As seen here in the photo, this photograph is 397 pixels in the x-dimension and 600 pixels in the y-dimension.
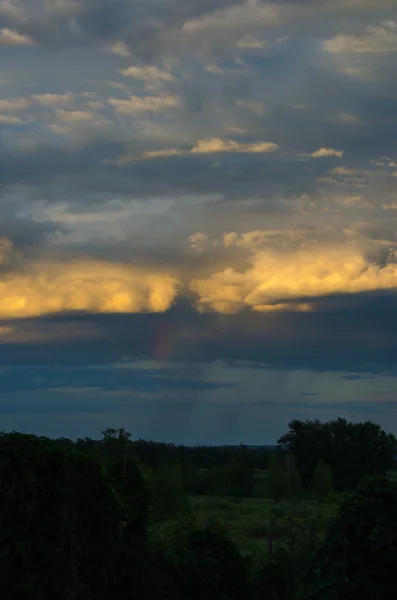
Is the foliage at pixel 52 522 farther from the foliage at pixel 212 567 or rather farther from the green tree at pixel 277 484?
the green tree at pixel 277 484

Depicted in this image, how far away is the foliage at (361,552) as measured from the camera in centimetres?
1370

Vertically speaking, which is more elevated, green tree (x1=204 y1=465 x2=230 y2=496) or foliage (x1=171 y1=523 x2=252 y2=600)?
foliage (x1=171 y1=523 x2=252 y2=600)

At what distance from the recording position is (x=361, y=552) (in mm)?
14008

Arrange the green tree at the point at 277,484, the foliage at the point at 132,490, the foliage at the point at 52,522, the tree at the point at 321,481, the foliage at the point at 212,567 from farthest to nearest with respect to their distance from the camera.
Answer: the green tree at the point at 277,484 < the tree at the point at 321,481 < the foliage at the point at 212,567 < the foliage at the point at 132,490 < the foliage at the point at 52,522

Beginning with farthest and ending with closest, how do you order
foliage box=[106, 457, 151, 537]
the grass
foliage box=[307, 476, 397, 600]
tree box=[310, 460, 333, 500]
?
tree box=[310, 460, 333, 500], the grass, foliage box=[106, 457, 151, 537], foliage box=[307, 476, 397, 600]

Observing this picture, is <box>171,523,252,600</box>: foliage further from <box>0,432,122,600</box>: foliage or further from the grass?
the grass

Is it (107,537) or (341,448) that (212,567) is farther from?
(341,448)

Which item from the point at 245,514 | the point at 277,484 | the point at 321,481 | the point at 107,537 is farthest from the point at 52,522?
the point at 277,484

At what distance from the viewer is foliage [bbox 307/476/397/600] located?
13.7 m

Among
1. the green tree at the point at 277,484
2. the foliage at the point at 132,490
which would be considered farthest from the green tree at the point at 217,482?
the foliage at the point at 132,490

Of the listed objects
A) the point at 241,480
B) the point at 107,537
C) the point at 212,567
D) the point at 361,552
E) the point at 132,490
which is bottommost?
the point at 241,480

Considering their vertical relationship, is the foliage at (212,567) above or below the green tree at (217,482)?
above

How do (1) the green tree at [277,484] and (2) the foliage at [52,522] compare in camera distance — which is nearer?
(2) the foliage at [52,522]

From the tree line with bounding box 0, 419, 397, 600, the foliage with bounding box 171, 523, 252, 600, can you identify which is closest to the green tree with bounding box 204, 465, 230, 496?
the foliage with bounding box 171, 523, 252, 600
